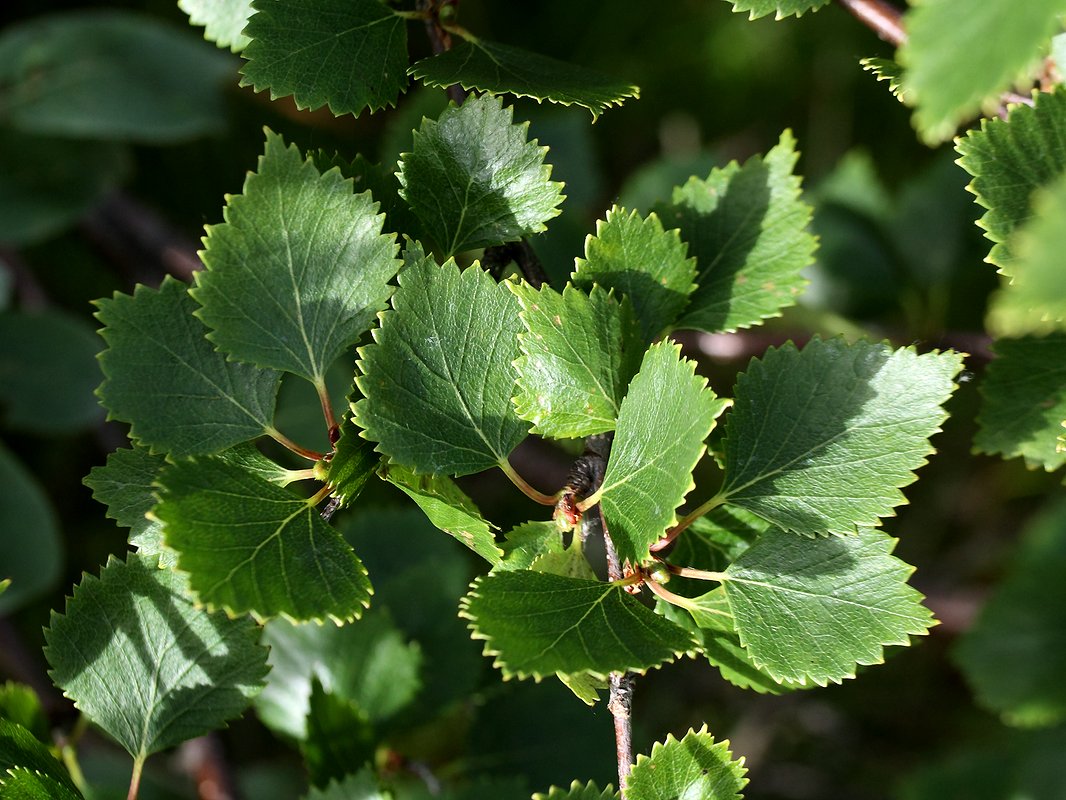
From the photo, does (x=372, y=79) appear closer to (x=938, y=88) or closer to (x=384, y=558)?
(x=938, y=88)

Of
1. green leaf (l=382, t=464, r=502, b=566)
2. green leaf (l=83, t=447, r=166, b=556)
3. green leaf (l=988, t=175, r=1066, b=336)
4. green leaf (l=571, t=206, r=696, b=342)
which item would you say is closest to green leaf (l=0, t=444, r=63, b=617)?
green leaf (l=83, t=447, r=166, b=556)

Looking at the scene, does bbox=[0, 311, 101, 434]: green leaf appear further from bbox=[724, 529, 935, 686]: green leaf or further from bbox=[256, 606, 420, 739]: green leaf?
bbox=[724, 529, 935, 686]: green leaf

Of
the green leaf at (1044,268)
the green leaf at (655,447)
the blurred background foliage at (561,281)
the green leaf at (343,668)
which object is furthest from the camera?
the blurred background foliage at (561,281)

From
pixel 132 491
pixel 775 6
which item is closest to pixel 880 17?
pixel 775 6

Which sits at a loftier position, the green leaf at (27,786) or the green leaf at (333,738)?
the green leaf at (27,786)

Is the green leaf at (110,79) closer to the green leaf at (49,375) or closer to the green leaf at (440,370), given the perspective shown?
the green leaf at (49,375)

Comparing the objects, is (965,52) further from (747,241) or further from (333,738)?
(333,738)

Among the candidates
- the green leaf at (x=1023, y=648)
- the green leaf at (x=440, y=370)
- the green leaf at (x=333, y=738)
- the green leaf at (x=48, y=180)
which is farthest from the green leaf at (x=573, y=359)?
the green leaf at (x=48, y=180)
